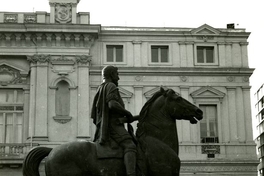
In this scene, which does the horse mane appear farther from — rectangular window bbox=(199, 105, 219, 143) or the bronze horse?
rectangular window bbox=(199, 105, 219, 143)

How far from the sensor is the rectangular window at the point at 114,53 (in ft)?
105

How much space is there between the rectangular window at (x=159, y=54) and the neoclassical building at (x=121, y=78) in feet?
0.18

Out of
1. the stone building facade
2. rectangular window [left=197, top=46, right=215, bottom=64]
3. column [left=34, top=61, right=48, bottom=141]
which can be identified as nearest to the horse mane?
column [left=34, top=61, right=48, bottom=141]

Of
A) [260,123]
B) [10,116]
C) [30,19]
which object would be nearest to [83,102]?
[10,116]

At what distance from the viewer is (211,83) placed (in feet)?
105

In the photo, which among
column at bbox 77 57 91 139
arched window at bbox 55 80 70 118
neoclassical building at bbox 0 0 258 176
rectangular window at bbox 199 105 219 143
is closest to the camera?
column at bbox 77 57 91 139

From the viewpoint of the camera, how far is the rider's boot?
8398 mm

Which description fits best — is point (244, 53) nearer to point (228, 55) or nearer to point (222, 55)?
point (228, 55)

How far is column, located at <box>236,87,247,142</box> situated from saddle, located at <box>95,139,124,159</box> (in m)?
23.6

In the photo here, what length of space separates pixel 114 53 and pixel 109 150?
23.6 metres

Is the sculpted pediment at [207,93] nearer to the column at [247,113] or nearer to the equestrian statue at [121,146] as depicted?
the column at [247,113]

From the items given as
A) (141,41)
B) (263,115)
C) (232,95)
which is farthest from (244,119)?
(263,115)

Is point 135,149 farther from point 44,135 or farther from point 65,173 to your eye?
point 44,135

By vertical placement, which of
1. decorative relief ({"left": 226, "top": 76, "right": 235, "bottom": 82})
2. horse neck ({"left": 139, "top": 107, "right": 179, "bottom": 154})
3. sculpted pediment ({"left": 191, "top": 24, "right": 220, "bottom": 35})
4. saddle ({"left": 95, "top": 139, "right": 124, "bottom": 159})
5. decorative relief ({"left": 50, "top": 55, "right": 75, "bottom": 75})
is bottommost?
saddle ({"left": 95, "top": 139, "right": 124, "bottom": 159})
